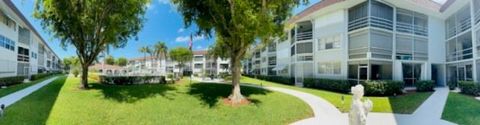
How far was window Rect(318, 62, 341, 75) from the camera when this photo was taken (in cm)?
2675

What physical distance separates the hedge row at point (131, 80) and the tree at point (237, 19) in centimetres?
1016

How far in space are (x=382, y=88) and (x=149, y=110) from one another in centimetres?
1620

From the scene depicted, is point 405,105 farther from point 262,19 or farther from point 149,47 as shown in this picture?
point 149,47

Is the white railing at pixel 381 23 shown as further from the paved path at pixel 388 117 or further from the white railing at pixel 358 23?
the paved path at pixel 388 117

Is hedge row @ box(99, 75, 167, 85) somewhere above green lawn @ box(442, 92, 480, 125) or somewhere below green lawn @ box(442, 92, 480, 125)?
above

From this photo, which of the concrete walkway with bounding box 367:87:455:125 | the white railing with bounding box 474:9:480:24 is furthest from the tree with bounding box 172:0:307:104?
the white railing with bounding box 474:9:480:24

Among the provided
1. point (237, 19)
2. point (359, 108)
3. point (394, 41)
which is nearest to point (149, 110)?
point (237, 19)

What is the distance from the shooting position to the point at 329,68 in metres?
27.8

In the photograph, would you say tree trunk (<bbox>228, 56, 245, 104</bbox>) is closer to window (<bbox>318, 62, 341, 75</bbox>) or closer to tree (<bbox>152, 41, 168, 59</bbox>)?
window (<bbox>318, 62, 341, 75</bbox>)

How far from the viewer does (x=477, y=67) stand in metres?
20.2

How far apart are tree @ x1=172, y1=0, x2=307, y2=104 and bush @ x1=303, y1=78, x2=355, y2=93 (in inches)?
342

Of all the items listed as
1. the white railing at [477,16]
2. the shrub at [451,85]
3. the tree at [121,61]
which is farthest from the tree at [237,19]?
the tree at [121,61]

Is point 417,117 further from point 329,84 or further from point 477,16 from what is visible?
point 329,84

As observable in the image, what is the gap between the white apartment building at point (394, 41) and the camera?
77.7 feet
